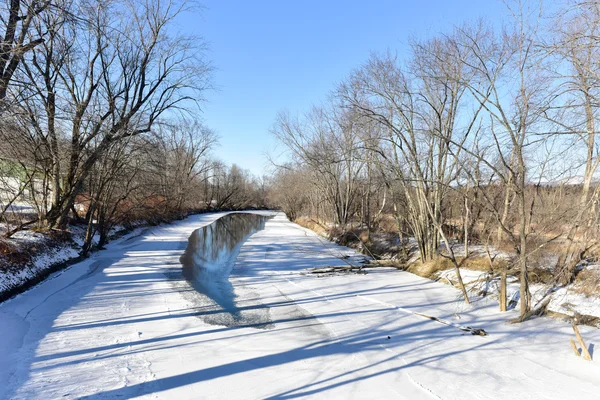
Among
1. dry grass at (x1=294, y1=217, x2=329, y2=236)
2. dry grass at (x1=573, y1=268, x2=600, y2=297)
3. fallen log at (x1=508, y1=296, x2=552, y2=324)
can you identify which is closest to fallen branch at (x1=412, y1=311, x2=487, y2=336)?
fallen log at (x1=508, y1=296, x2=552, y2=324)

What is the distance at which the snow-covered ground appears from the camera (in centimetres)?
459

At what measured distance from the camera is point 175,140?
46.4 m

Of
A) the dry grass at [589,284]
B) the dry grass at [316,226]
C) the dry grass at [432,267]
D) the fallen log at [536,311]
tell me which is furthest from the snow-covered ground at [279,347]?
the dry grass at [316,226]

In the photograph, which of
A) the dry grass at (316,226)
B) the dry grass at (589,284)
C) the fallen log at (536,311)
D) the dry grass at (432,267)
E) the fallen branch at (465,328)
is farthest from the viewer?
the dry grass at (316,226)

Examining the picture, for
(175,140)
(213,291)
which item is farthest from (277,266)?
(175,140)

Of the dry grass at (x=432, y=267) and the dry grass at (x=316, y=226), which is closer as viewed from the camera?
the dry grass at (x=432, y=267)

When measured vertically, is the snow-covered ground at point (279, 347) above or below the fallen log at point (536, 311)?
below

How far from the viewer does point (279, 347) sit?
5863mm

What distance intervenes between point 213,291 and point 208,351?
4.29m

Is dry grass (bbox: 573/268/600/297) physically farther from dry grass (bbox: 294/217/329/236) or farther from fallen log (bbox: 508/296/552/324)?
dry grass (bbox: 294/217/329/236)

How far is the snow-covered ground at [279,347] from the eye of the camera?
4.59 metres

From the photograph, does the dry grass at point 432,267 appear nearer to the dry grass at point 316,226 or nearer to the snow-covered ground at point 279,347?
the snow-covered ground at point 279,347

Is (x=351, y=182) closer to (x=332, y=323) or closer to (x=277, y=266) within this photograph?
(x=277, y=266)

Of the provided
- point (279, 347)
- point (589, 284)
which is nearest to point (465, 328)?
point (589, 284)
